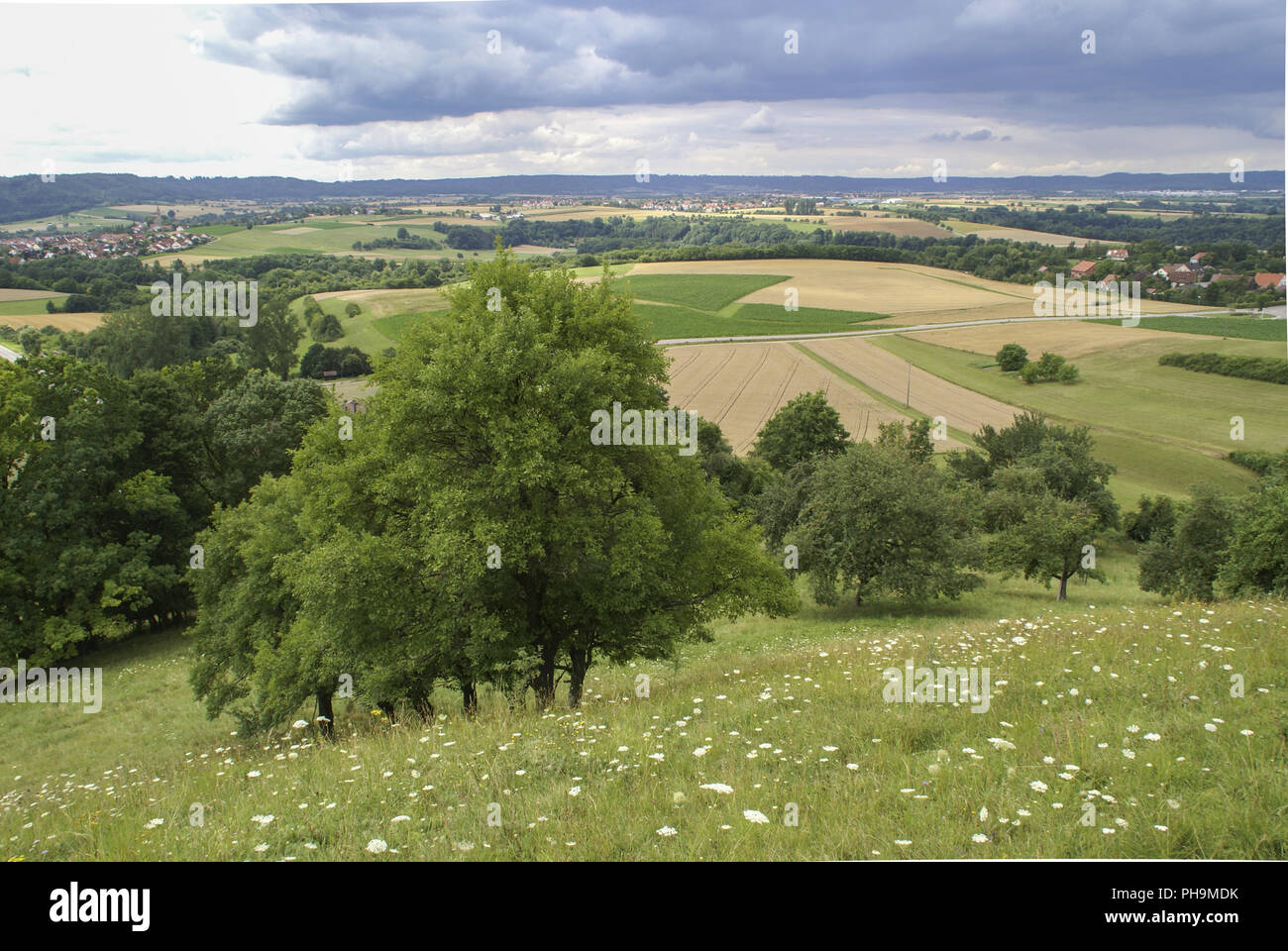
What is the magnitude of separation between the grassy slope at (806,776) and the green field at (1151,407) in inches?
2051

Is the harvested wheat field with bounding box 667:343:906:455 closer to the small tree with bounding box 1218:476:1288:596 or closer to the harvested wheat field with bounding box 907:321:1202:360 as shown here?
the harvested wheat field with bounding box 907:321:1202:360

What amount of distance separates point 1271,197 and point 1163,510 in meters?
161

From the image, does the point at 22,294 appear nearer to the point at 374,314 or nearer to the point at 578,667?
the point at 374,314

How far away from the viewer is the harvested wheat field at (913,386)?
73500 millimetres

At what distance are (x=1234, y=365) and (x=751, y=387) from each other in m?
51.2

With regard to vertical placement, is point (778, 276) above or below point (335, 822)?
above

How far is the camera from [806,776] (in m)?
7.23

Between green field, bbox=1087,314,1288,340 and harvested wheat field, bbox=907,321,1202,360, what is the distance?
111 inches

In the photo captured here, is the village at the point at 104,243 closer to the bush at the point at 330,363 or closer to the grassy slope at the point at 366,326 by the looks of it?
the grassy slope at the point at 366,326

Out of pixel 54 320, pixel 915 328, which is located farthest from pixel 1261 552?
pixel 54 320

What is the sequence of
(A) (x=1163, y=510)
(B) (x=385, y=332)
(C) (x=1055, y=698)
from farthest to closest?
(B) (x=385, y=332) < (A) (x=1163, y=510) < (C) (x=1055, y=698)
